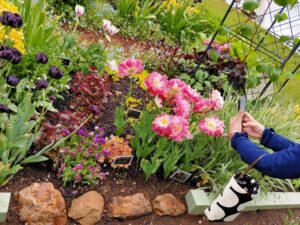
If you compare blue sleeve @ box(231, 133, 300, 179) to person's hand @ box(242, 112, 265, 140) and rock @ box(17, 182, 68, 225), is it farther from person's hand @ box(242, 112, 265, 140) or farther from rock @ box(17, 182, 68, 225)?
rock @ box(17, 182, 68, 225)

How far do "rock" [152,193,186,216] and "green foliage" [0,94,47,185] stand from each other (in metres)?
0.83

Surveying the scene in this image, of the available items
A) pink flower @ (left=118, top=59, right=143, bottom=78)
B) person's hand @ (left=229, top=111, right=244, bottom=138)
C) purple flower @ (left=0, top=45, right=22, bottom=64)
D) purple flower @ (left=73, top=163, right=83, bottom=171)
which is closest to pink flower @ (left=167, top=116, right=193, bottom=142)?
person's hand @ (left=229, top=111, right=244, bottom=138)

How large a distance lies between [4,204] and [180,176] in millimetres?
1202

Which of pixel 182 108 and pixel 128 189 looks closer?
pixel 182 108

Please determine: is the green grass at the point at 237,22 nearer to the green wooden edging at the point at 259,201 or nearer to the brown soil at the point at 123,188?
the green wooden edging at the point at 259,201

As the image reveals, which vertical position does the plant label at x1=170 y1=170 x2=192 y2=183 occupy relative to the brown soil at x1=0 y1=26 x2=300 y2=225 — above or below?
above

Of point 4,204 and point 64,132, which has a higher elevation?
point 64,132

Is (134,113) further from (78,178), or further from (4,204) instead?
(4,204)

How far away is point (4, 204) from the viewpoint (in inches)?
82.2

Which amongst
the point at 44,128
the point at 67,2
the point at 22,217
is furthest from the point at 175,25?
the point at 22,217

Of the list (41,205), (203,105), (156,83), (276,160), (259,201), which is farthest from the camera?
(259,201)

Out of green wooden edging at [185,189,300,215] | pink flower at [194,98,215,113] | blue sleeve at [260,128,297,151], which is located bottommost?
green wooden edging at [185,189,300,215]

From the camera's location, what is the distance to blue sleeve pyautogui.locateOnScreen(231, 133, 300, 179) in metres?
1.81

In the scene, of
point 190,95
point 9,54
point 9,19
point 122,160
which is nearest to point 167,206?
point 122,160
